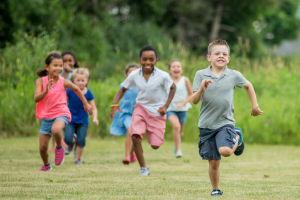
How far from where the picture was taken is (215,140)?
4812 mm

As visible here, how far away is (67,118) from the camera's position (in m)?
6.70

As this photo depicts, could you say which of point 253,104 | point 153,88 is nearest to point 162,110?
point 153,88

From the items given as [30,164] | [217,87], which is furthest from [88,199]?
[30,164]

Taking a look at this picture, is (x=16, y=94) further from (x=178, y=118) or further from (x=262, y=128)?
(x=262, y=128)

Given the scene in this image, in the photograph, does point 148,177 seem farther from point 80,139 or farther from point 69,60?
point 69,60

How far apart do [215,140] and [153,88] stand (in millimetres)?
1985

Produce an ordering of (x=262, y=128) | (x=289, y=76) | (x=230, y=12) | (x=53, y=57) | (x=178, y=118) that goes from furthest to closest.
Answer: (x=230, y=12) → (x=289, y=76) → (x=262, y=128) → (x=178, y=118) → (x=53, y=57)

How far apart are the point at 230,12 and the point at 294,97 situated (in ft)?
70.6

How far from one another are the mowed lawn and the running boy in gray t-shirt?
42 centimetres

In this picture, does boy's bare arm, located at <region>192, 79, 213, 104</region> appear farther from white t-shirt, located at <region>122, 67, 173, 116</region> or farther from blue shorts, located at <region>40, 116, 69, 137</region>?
blue shorts, located at <region>40, 116, 69, 137</region>

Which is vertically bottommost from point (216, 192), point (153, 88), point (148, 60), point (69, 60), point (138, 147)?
point (216, 192)

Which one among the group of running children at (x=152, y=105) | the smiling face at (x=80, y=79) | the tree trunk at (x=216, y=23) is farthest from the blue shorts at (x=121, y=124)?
the tree trunk at (x=216, y=23)

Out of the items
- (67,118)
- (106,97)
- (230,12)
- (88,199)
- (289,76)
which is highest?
(230,12)

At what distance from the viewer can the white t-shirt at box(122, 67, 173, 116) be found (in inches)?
259
